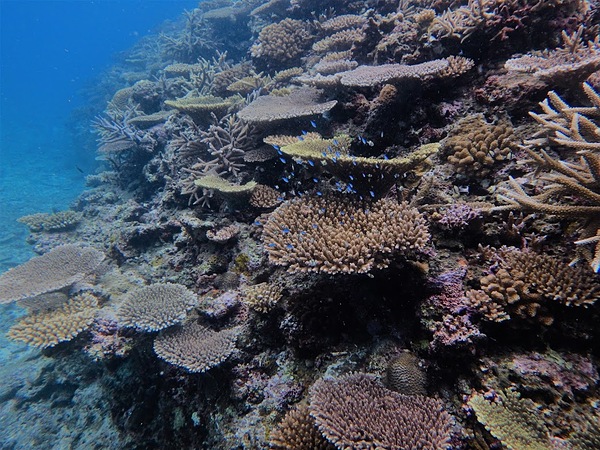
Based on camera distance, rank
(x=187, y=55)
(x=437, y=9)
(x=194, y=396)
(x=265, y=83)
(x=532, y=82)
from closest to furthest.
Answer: (x=532, y=82) → (x=194, y=396) → (x=437, y=9) → (x=265, y=83) → (x=187, y=55)

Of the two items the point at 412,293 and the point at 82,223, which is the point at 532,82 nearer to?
the point at 412,293

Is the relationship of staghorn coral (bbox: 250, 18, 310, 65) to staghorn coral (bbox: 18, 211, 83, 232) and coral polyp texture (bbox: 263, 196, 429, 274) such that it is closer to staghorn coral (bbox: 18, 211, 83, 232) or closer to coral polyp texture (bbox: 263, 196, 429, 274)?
coral polyp texture (bbox: 263, 196, 429, 274)

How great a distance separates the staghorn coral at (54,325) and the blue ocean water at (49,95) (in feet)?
31.6

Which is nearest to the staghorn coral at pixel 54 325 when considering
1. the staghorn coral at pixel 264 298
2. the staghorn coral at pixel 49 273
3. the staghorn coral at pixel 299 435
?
the staghorn coral at pixel 49 273

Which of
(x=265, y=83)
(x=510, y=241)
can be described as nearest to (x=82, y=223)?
(x=265, y=83)

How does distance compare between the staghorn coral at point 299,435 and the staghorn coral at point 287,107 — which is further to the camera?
the staghorn coral at point 287,107

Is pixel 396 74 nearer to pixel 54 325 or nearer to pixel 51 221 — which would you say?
pixel 54 325

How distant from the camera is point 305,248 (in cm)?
320

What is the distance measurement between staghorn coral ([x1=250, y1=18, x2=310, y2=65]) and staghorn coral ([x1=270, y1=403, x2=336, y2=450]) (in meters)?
9.12

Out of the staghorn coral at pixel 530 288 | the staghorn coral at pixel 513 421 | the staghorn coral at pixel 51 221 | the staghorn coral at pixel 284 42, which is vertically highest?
the staghorn coral at pixel 284 42

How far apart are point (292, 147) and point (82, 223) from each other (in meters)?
9.52

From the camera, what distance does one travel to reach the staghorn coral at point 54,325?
4.87 m

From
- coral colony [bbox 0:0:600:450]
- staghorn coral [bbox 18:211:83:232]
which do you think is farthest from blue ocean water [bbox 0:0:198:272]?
coral colony [bbox 0:0:600:450]

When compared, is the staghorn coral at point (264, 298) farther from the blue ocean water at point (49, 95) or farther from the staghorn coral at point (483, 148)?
the blue ocean water at point (49, 95)
